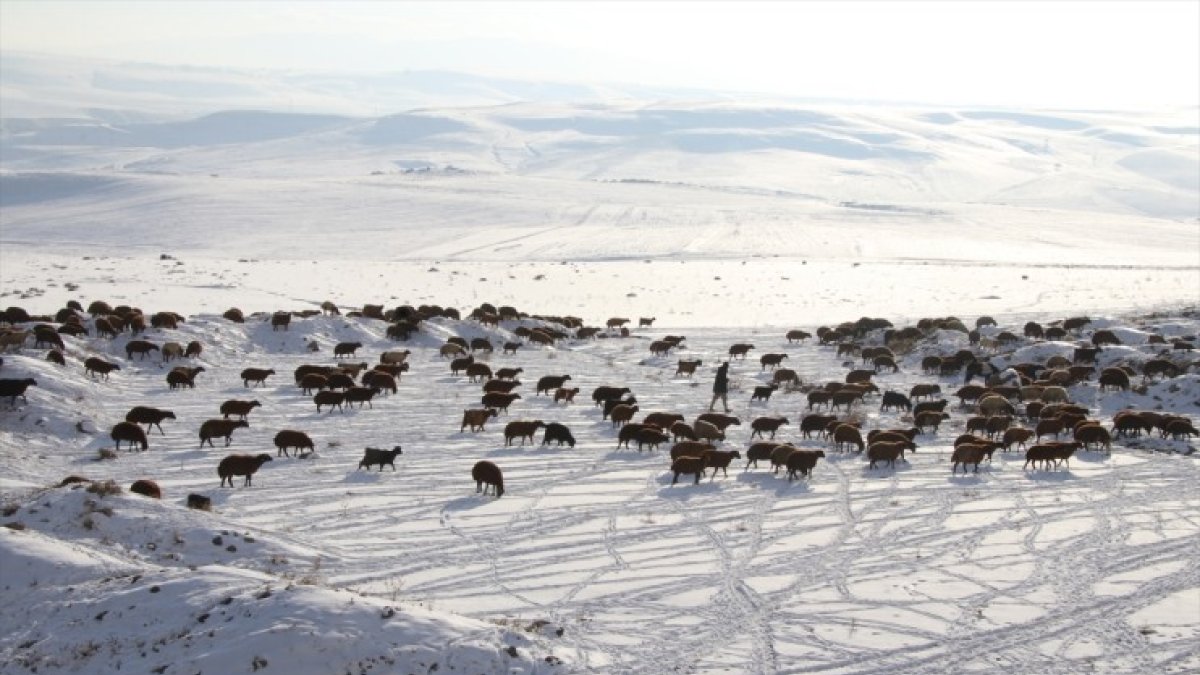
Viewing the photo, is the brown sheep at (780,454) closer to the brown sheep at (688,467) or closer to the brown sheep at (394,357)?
the brown sheep at (688,467)

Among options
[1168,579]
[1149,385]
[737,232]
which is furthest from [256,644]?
[737,232]

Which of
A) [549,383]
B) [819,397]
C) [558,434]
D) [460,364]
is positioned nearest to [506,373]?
[460,364]

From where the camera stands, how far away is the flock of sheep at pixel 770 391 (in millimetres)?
19609

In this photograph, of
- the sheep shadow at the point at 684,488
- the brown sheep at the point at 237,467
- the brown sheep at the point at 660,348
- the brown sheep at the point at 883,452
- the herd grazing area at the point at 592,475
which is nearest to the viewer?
the herd grazing area at the point at 592,475

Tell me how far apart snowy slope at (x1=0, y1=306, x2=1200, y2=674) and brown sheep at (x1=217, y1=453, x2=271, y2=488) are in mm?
274

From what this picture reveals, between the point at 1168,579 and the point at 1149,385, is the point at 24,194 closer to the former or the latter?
the point at 1149,385

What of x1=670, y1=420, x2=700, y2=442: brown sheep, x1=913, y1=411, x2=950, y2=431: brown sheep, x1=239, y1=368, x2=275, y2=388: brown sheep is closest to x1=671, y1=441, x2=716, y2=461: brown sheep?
x1=670, y1=420, x2=700, y2=442: brown sheep

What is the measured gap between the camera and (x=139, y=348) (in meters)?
27.5

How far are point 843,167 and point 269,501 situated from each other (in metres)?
136

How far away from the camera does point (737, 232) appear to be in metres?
79.9

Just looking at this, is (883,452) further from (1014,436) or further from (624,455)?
(624,455)

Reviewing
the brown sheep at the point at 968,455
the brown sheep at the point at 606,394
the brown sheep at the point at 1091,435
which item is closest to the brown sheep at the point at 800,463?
the brown sheep at the point at 968,455

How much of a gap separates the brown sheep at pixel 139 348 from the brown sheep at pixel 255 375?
2755 mm

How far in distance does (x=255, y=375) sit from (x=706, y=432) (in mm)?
10590
